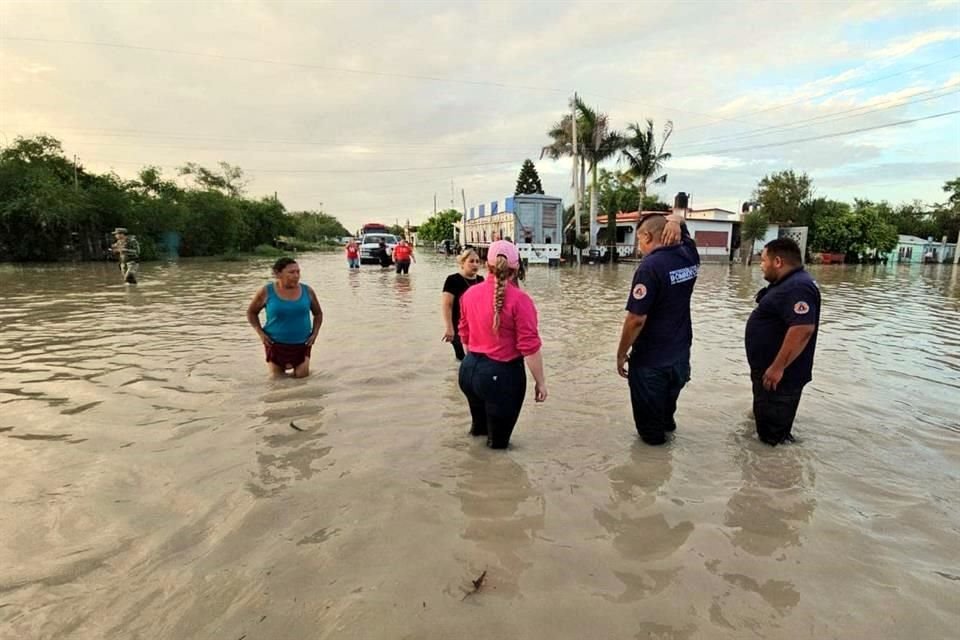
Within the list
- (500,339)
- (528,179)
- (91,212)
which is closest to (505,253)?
(500,339)

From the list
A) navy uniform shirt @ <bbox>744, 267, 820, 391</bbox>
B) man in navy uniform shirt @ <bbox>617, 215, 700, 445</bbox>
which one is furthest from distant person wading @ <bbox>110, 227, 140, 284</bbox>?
navy uniform shirt @ <bbox>744, 267, 820, 391</bbox>

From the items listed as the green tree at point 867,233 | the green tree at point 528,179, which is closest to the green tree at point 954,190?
the green tree at point 867,233

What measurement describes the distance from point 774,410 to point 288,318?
4.87 m

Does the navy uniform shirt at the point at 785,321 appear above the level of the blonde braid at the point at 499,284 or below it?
below

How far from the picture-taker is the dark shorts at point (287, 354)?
6078mm

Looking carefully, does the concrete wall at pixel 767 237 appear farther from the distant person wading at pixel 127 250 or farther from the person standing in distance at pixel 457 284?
the person standing in distance at pixel 457 284

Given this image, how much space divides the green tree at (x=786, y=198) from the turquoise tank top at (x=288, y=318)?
47.5 m

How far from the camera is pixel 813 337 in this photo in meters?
4.04

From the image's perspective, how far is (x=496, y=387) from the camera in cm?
375

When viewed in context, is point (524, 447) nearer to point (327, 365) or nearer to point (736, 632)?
point (736, 632)

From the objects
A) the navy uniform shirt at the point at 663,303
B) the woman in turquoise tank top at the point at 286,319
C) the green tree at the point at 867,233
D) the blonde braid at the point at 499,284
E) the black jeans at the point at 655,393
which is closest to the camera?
the blonde braid at the point at 499,284

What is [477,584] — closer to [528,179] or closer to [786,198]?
[786,198]

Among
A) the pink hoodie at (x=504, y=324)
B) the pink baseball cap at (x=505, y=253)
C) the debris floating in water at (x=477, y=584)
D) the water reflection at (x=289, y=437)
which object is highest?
the pink baseball cap at (x=505, y=253)

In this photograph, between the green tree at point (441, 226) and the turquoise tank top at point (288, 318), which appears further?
the green tree at point (441, 226)
